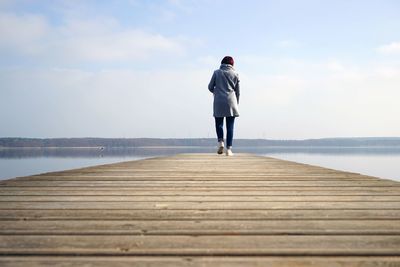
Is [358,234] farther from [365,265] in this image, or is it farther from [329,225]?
[365,265]

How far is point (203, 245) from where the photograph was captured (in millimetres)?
1527

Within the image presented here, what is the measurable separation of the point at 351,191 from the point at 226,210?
1.44m

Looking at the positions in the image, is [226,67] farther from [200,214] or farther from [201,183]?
[200,214]

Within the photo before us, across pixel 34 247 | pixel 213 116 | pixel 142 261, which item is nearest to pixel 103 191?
pixel 34 247

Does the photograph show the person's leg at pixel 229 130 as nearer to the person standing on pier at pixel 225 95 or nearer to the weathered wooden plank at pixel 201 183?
the person standing on pier at pixel 225 95

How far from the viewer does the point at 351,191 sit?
3086 millimetres

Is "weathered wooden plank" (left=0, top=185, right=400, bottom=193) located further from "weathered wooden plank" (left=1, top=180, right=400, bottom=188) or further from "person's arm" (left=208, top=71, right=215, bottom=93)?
"person's arm" (left=208, top=71, right=215, bottom=93)

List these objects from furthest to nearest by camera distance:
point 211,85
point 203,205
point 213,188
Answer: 1. point 211,85
2. point 213,188
3. point 203,205

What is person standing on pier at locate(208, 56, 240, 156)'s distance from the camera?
798 cm

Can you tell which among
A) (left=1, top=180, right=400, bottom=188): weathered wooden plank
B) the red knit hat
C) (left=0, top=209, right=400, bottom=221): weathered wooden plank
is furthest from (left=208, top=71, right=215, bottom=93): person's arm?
(left=0, top=209, right=400, bottom=221): weathered wooden plank

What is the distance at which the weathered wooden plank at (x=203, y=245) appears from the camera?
1.44 meters

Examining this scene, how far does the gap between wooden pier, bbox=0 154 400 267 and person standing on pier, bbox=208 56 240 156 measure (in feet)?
16.0

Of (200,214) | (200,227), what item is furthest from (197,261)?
(200,214)

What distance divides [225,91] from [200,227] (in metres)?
6.41
